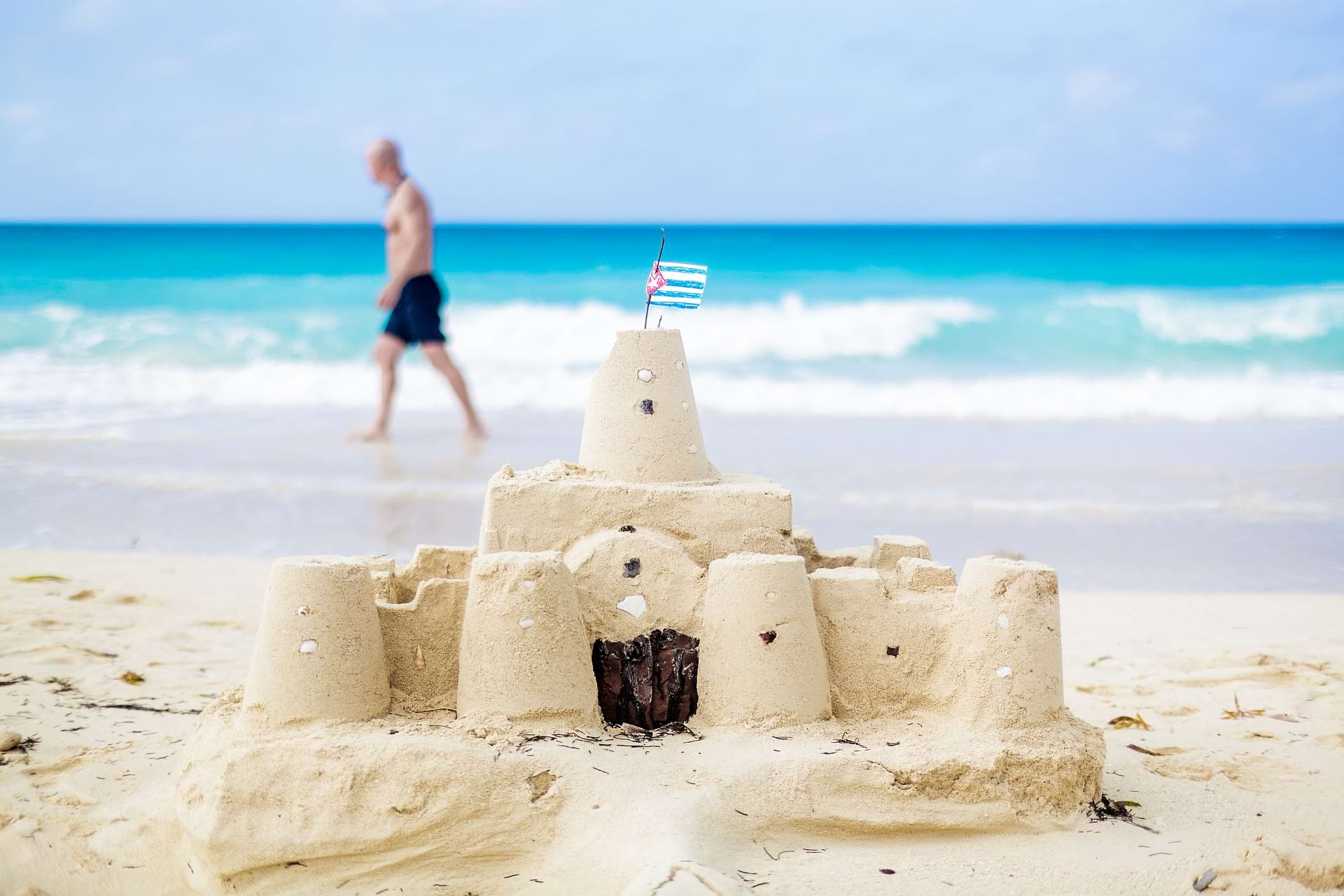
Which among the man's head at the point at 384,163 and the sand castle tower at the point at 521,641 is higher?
the man's head at the point at 384,163

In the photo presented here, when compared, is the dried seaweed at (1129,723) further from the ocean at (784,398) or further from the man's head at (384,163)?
the man's head at (384,163)

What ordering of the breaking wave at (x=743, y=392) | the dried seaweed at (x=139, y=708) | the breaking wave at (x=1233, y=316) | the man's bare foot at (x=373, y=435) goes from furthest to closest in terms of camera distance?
the breaking wave at (x=1233, y=316) < the breaking wave at (x=743, y=392) < the man's bare foot at (x=373, y=435) < the dried seaweed at (x=139, y=708)

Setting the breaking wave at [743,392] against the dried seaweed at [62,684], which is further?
the breaking wave at [743,392]

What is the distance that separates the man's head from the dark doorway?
208 inches

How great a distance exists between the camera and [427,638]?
12.0ft

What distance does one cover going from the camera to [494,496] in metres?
3.71

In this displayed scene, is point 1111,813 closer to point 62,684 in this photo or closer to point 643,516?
point 643,516

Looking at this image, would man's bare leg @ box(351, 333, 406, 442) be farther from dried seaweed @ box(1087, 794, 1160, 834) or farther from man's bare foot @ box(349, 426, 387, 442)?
dried seaweed @ box(1087, 794, 1160, 834)

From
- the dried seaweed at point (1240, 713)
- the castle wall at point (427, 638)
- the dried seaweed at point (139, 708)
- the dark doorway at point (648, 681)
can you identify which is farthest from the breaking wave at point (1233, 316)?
the castle wall at point (427, 638)

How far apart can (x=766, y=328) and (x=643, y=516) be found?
1411cm

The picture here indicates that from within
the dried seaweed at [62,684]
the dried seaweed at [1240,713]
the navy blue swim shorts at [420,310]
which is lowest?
the dried seaweed at [62,684]

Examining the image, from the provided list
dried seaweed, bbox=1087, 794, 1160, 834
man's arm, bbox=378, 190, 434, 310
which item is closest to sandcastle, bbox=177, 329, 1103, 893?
dried seaweed, bbox=1087, 794, 1160, 834

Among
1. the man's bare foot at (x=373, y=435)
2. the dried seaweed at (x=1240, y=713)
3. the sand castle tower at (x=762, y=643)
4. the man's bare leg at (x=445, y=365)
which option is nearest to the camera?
the sand castle tower at (x=762, y=643)

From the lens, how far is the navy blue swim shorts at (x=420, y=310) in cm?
853
